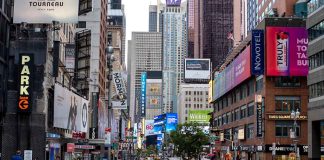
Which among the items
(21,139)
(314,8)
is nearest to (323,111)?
(314,8)

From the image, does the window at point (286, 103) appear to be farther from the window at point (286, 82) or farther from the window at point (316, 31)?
the window at point (316, 31)

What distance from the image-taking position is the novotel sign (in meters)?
41.0

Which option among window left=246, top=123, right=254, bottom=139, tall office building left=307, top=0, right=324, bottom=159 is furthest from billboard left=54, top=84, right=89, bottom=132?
window left=246, top=123, right=254, bottom=139

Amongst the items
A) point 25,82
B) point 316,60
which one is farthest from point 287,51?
point 25,82

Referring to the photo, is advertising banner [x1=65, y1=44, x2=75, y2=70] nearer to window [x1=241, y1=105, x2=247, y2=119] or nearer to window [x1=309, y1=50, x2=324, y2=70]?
window [x1=309, y1=50, x2=324, y2=70]

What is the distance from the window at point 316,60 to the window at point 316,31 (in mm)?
2160

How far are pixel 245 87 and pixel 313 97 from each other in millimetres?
36536

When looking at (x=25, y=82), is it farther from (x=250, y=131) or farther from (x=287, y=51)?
(x=250, y=131)

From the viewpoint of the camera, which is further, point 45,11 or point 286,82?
point 286,82

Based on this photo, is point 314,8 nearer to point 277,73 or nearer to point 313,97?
point 313,97

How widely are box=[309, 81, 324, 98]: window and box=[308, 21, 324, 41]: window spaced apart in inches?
219

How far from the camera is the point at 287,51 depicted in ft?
287

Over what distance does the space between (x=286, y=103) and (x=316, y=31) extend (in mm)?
24493

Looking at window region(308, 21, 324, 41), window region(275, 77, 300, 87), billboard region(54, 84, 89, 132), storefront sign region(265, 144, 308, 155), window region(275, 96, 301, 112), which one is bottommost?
storefront sign region(265, 144, 308, 155)
